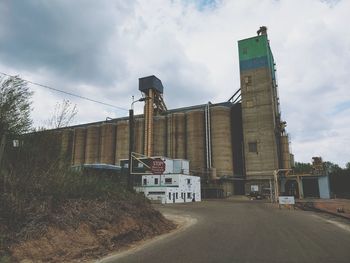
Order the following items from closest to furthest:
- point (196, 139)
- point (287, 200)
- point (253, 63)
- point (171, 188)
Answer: point (287, 200)
point (171, 188)
point (253, 63)
point (196, 139)

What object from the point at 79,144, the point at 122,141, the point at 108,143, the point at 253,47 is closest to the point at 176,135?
the point at 122,141

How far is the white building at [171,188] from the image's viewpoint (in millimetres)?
48719

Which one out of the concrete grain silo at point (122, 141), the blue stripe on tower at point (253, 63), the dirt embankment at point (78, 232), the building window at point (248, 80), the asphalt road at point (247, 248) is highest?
the blue stripe on tower at point (253, 63)

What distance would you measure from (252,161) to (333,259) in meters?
63.0

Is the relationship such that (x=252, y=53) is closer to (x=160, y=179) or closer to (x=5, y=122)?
(x=160, y=179)

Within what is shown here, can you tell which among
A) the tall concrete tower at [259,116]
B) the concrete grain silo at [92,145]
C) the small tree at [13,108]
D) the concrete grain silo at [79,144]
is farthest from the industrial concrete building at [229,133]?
the small tree at [13,108]

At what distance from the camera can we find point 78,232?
9.98 meters

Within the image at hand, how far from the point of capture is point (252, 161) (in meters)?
70.2

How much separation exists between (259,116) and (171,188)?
3129 cm

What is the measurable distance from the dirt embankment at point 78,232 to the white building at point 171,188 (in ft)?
112

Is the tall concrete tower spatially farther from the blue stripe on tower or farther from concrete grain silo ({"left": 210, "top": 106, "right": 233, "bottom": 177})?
concrete grain silo ({"left": 210, "top": 106, "right": 233, "bottom": 177})

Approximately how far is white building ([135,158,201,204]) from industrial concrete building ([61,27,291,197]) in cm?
1291

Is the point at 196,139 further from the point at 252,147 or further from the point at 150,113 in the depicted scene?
the point at 252,147

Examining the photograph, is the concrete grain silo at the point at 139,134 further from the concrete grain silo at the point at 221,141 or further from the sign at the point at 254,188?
the sign at the point at 254,188
